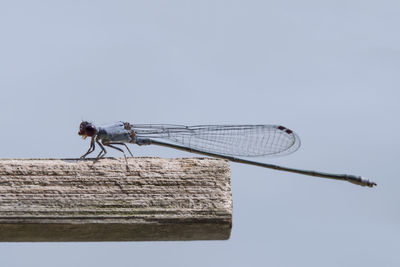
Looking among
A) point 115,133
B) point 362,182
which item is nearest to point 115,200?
point 115,133

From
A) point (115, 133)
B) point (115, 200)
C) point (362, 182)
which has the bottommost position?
point (115, 200)

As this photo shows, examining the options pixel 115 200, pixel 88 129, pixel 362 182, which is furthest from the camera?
pixel 88 129

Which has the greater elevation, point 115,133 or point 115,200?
point 115,133

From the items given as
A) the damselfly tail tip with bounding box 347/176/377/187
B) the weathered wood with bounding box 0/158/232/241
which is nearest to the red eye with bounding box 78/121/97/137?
the damselfly tail tip with bounding box 347/176/377/187

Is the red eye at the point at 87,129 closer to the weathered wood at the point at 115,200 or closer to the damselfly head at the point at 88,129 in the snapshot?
the damselfly head at the point at 88,129

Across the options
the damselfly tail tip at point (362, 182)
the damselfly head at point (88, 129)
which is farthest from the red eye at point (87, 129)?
the damselfly tail tip at point (362, 182)

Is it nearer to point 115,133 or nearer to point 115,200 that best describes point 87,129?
point 115,133

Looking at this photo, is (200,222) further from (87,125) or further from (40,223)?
(87,125)
